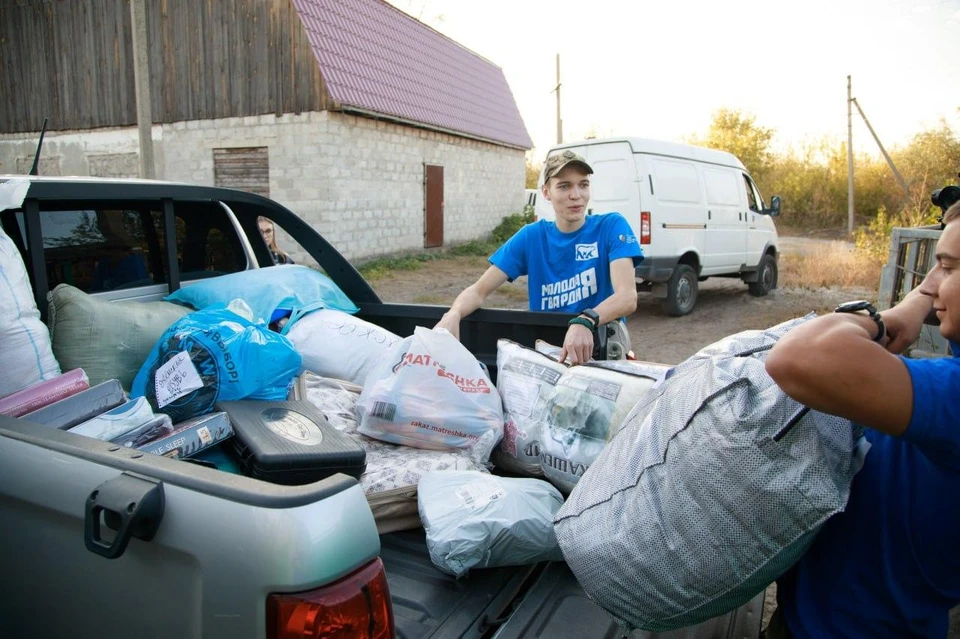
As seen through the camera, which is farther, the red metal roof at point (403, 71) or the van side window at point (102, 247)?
the red metal roof at point (403, 71)

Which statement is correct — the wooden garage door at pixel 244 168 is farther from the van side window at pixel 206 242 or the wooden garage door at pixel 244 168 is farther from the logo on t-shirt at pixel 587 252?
the logo on t-shirt at pixel 587 252

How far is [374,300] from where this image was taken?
3.37m

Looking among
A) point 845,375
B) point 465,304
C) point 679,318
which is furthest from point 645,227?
point 845,375

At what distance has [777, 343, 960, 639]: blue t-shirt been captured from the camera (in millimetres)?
1104

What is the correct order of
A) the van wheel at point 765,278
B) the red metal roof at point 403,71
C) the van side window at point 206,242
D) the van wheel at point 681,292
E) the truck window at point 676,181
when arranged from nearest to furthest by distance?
the van side window at point 206,242 → the truck window at point 676,181 → the van wheel at point 681,292 → the van wheel at point 765,278 → the red metal roof at point 403,71

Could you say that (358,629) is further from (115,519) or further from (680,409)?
(680,409)

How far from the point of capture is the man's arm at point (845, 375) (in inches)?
37.4

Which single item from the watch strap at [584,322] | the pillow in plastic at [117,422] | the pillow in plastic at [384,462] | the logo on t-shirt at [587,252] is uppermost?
the logo on t-shirt at [587,252]

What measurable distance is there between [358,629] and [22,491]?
71 cm

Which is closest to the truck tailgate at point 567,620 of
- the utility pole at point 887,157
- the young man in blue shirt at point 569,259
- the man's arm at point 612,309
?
the man's arm at point 612,309

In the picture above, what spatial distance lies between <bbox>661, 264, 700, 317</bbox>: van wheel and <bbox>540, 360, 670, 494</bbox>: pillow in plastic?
817cm

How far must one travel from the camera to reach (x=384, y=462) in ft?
6.39

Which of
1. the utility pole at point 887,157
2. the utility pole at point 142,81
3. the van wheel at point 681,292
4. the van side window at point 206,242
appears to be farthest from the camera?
the utility pole at point 887,157

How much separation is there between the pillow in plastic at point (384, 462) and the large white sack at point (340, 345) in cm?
13
